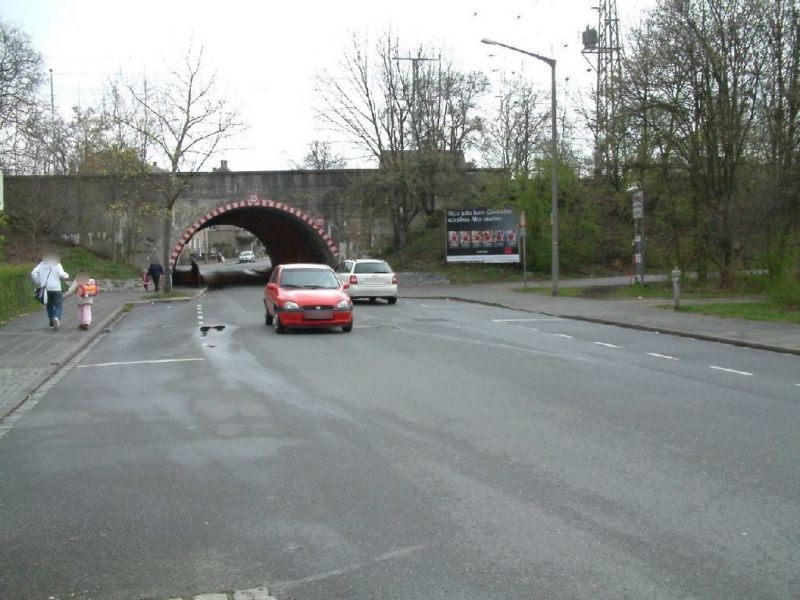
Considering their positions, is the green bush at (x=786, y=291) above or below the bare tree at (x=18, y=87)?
below

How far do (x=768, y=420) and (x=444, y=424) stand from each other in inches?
126

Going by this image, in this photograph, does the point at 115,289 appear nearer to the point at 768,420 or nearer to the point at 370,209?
the point at 370,209

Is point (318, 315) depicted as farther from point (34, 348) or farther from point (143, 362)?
point (34, 348)

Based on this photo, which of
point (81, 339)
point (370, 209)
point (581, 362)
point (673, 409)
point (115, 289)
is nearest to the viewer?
point (673, 409)

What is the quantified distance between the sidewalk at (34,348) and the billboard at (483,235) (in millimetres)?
20192

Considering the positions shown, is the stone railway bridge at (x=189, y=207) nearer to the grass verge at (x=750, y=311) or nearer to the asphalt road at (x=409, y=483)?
the grass verge at (x=750, y=311)

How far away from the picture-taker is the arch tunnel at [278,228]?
141ft

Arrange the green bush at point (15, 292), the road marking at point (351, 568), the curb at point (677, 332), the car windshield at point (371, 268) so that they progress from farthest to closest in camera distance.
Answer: the car windshield at point (371, 268) → the green bush at point (15, 292) → the curb at point (677, 332) → the road marking at point (351, 568)

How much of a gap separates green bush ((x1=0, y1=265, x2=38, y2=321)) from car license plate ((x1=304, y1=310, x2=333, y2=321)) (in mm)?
8129

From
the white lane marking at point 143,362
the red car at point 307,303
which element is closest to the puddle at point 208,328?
the red car at point 307,303

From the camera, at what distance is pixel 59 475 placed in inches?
259

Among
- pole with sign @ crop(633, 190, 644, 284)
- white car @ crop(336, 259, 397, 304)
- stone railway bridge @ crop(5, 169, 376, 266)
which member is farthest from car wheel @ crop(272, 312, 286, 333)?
stone railway bridge @ crop(5, 169, 376, 266)

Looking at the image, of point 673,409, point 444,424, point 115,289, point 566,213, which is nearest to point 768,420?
point 673,409

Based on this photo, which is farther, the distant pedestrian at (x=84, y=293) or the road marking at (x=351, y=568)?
the distant pedestrian at (x=84, y=293)
